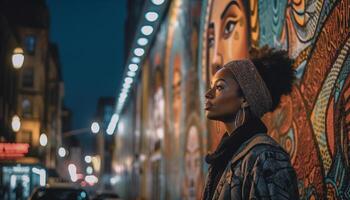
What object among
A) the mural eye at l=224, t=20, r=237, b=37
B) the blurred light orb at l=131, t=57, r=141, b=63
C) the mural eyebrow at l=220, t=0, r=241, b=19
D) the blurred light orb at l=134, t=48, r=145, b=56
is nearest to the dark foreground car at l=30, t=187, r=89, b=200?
the mural eye at l=224, t=20, r=237, b=37

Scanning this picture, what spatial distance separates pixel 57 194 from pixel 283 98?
6970 millimetres

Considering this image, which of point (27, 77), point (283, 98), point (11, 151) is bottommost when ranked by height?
point (283, 98)

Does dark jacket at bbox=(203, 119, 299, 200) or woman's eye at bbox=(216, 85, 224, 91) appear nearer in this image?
dark jacket at bbox=(203, 119, 299, 200)

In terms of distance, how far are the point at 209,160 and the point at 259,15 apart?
271 inches

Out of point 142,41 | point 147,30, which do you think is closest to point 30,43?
point 142,41

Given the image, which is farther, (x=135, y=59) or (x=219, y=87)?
(x=135, y=59)

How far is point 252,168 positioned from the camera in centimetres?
344

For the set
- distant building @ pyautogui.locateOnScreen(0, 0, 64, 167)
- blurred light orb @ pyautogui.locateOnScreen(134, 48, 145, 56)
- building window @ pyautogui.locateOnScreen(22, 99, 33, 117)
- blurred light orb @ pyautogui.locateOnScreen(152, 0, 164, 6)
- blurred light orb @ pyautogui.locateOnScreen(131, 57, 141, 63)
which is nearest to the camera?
blurred light orb @ pyautogui.locateOnScreen(152, 0, 164, 6)

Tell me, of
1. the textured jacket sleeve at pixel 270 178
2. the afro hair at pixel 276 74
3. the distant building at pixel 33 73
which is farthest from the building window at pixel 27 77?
the textured jacket sleeve at pixel 270 178

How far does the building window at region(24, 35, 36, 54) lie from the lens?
60.0 meters

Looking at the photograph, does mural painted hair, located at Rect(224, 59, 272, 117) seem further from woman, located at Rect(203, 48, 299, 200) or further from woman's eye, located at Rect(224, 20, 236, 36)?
woman's eye, located at Rect(224, 20, 236, 36)

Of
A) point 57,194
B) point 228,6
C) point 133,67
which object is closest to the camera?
point 228,6

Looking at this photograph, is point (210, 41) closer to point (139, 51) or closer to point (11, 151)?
point (139, 51)

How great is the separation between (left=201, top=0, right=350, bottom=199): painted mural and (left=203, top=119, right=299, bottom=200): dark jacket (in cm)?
279
